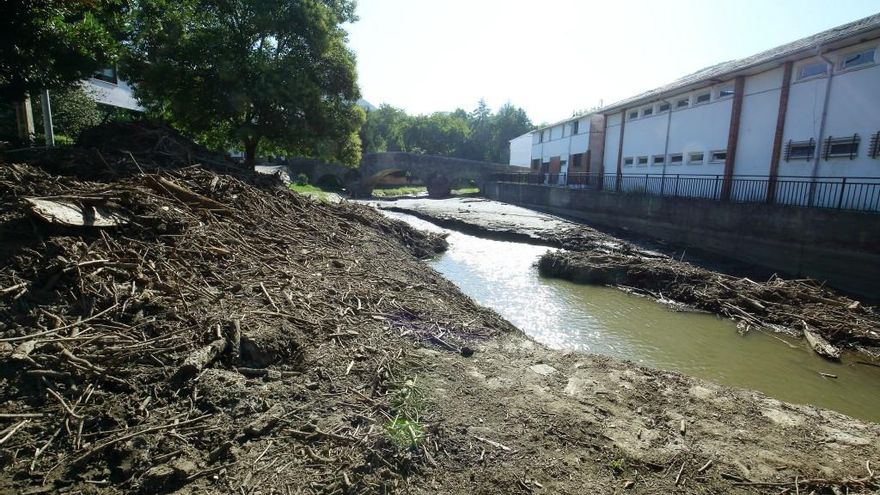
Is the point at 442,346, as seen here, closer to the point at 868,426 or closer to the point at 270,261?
the point at 270,261

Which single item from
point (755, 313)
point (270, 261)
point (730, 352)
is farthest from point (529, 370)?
point (755, 313)

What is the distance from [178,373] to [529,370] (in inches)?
140

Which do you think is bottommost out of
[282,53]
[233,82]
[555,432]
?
[555,432]

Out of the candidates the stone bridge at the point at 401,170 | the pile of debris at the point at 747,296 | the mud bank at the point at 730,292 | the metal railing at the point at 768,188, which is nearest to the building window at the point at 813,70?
the metal railing at the point at 768,188

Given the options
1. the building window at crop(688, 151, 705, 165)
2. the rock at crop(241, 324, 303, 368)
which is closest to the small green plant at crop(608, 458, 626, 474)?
the rock at crop(241, 324, 303, 368)

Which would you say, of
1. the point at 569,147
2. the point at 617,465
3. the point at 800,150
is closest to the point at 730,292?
the point at 800,150

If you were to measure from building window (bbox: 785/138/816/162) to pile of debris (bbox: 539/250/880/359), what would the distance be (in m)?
5.84

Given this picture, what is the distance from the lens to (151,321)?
408cm

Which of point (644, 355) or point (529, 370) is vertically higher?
point (529, 370)

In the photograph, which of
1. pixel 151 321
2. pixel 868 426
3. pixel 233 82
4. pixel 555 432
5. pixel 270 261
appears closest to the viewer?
pixel 555 432

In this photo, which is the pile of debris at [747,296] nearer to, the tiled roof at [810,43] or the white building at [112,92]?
the tiled roof at [810,43]

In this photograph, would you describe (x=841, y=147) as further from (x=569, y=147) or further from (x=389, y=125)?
(x=389, y=125)

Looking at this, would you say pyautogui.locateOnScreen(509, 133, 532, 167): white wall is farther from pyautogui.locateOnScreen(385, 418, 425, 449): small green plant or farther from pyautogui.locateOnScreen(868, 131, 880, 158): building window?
pyautogui.locateOnScreen(385, 418, 425, 449): small green plant

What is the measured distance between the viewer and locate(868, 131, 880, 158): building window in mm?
12898
